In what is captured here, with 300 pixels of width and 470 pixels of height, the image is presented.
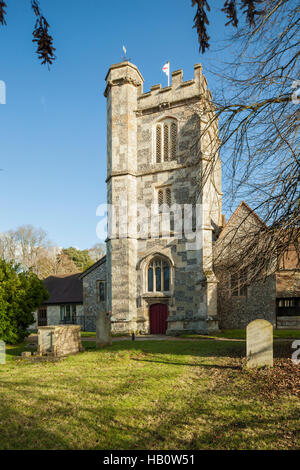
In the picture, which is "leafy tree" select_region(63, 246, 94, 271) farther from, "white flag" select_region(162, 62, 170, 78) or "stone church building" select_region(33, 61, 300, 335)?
"white flag" select_region(162, 62, 170, 78)

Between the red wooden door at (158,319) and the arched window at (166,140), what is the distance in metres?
9.14

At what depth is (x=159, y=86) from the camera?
19734 millimetres

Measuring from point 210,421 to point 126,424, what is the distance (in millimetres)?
1361

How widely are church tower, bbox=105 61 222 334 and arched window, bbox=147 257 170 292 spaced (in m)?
0.06

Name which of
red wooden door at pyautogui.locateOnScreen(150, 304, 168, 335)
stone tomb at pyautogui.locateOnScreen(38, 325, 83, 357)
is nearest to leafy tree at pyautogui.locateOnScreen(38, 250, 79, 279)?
red wooden door at pyautogui.locateOnScreen(150, 304, 168, 335)

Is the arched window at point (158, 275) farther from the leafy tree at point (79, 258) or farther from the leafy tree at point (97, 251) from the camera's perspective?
the leafy tree at point (97, 251)

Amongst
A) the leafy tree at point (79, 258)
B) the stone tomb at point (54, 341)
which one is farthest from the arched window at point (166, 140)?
the leafy tree at point (79, 258)

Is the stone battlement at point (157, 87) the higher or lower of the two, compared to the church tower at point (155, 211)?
higher

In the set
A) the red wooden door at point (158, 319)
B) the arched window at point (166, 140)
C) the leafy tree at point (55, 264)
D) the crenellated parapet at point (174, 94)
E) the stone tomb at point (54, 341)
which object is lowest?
the red wooden door at point (158, 319)

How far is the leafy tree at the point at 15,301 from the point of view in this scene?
14.5 meters

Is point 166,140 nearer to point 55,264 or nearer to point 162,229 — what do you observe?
point 162,229

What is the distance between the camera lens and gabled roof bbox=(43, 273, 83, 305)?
26.0 meters
